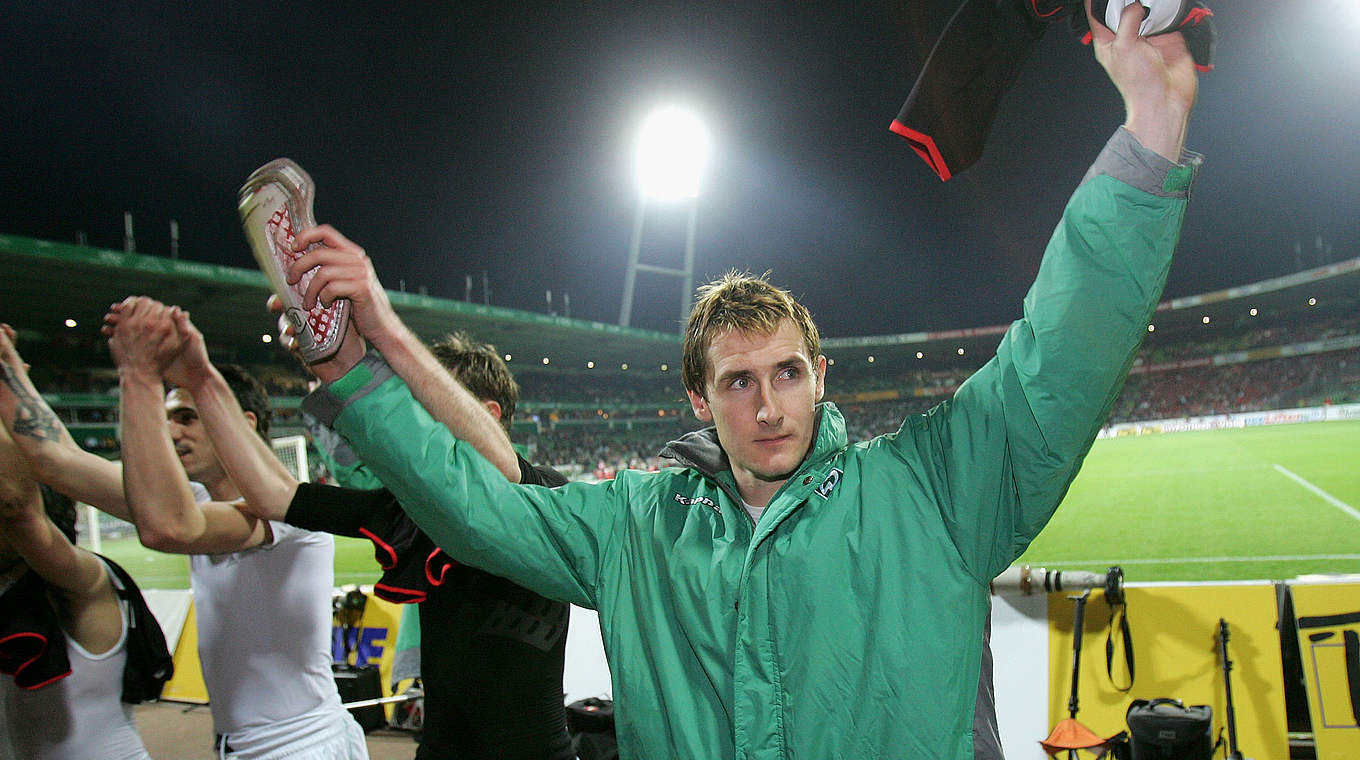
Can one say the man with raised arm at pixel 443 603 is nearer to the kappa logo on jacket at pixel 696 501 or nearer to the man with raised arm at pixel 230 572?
the man with raised arm at pixel 230 572

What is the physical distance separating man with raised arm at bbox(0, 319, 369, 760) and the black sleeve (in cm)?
29

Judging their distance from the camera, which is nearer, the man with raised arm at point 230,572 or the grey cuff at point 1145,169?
the grey cuff at point 1145,169

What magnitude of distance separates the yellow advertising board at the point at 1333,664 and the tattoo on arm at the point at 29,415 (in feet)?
21.1

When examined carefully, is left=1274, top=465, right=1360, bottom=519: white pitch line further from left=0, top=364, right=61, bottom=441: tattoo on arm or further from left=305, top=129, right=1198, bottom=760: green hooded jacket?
left=0, top=364, right=61, bottom=441: tattoo on arm

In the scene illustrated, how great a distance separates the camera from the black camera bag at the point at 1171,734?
384 centimetres

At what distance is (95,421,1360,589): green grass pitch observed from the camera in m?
10.5

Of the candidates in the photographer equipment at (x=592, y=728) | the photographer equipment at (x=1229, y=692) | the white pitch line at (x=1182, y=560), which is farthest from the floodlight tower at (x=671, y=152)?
the photographer equipment at (x=1229, y=692)

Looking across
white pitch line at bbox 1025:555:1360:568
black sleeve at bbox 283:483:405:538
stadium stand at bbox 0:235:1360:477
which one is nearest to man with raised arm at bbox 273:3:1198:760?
black sleeve at bbox 283:483:405:538

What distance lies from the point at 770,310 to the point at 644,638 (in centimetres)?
76

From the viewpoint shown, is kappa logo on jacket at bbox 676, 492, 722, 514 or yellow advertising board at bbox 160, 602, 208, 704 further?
yellow advertising board at bbox 160, 602, 208, 704

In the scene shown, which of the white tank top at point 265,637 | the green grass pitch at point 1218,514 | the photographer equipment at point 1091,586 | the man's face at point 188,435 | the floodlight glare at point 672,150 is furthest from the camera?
the floodlight glare at point 672,150

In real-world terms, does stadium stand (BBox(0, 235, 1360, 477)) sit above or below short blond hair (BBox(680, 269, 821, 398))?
above

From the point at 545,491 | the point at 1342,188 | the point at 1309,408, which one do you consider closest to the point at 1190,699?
the point at 545,491

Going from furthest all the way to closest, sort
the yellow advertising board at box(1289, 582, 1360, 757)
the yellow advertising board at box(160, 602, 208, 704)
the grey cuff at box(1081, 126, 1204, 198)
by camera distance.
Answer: the yellow advertising board at box(160, 602, 208, 704) < the yellow advertising board at box(1289, 582, 1360, 757) < the grey cuff at box(1081, 126, 1204, 198)
